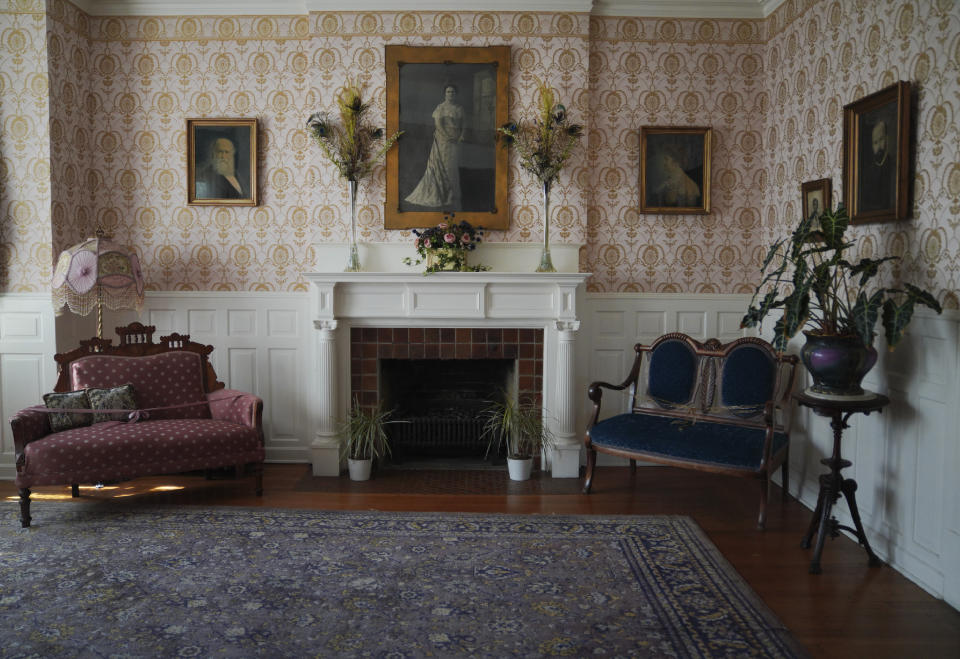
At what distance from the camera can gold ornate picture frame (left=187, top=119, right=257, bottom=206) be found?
215 inches

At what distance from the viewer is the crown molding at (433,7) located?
17.2 feet

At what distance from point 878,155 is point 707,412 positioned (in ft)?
6.16

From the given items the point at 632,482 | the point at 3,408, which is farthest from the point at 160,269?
the point at 632,482

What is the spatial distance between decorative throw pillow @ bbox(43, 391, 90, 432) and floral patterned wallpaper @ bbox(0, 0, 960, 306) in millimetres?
1047

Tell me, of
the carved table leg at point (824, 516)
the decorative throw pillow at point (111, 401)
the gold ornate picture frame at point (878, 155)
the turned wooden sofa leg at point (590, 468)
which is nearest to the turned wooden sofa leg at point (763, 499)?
the carved table leg at point (824, 516)

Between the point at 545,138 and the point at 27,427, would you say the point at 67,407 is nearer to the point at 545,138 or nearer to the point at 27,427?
the point at 27,427

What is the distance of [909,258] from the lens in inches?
141

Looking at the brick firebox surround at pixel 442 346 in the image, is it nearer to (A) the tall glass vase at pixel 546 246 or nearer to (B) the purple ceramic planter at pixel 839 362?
(A) the tall glass vase at pixel 546 246

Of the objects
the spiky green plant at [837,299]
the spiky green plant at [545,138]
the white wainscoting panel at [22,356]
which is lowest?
the white wainscoting panel at [22,356]

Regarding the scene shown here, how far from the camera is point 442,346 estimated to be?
5336mm

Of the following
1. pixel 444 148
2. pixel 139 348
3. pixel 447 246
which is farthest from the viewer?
pixel 444 148

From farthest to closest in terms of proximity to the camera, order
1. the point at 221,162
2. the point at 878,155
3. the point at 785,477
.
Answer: the point at 221,162 < the point at 785,477 < the point at 878,155

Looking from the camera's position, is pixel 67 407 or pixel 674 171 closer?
pixel 67 407

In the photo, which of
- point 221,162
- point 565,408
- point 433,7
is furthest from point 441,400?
point 433,7
